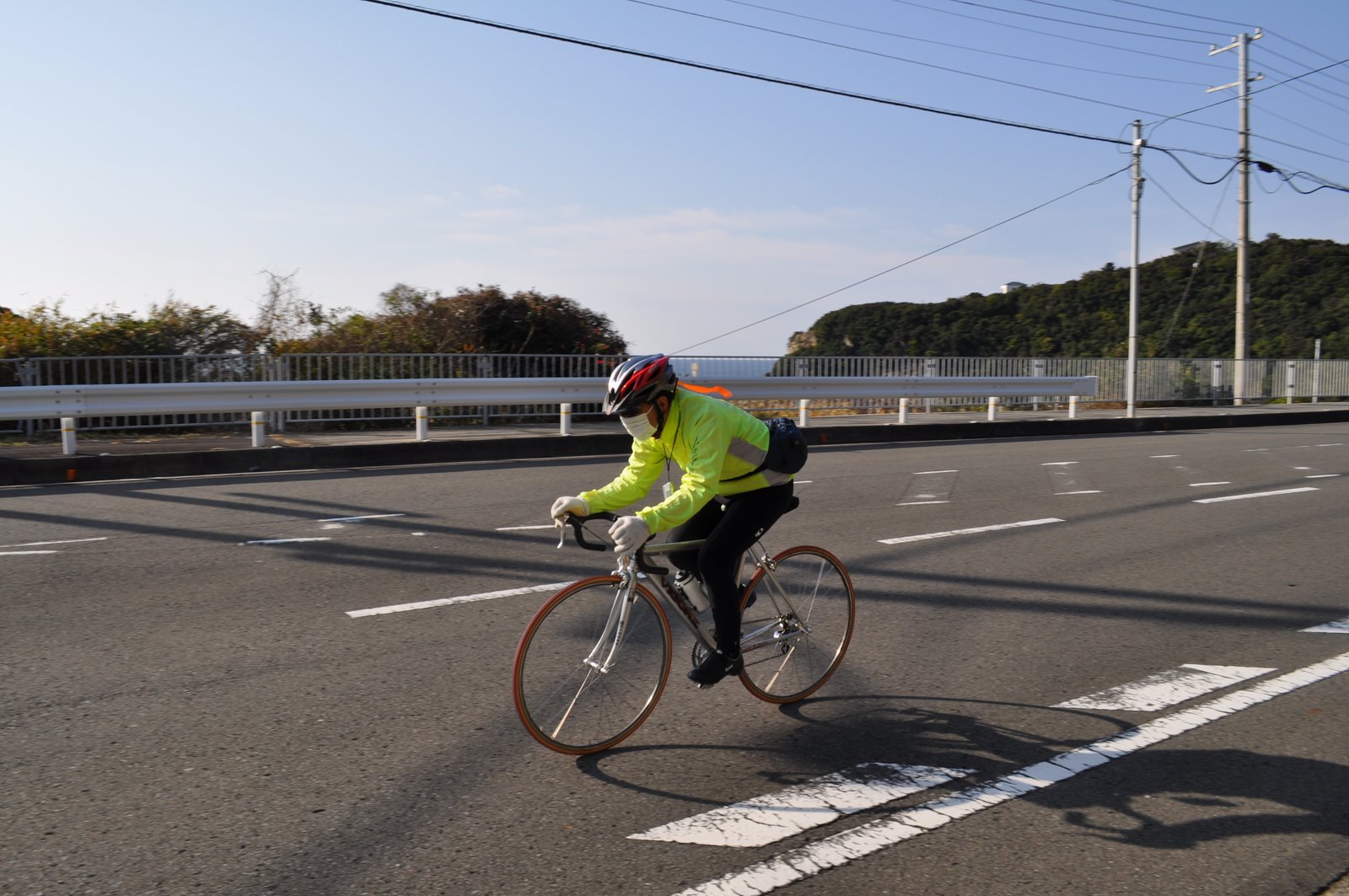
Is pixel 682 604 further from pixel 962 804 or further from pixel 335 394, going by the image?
pixel 335 394

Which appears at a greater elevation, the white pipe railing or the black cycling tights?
the white pipe railing

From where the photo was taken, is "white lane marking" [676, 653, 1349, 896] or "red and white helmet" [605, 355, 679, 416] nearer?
"white lane marking" [676, 653, 1349, 896]

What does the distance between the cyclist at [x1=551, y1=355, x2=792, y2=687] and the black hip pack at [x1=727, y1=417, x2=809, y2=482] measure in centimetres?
3

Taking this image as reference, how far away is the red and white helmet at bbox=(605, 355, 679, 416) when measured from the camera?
3844 millimetres

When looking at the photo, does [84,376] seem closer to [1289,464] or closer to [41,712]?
[41,712]

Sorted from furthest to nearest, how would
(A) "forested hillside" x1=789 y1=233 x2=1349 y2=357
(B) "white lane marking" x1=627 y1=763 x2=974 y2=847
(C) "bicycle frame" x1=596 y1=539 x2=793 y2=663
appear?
1. (A) "forested hillside" x1=789 y1=233 x2=1349 y2=357
2. (C) "bicycle frame" x1=596 y1=539 x2=793 y2=663
3. (B) "white lane marking" x1=627 y1=763 x2=974 y2=847

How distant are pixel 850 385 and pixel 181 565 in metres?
14.5

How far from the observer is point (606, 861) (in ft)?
10.2

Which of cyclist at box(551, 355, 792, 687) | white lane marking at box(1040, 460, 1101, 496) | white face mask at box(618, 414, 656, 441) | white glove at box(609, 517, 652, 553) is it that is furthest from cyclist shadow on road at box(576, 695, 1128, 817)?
white lane marking at box(1040, 460, 1101, 496)

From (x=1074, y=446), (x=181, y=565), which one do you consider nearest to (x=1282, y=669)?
(x=181, y=565)

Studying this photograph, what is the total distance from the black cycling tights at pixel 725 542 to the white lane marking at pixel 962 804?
44.6 inches

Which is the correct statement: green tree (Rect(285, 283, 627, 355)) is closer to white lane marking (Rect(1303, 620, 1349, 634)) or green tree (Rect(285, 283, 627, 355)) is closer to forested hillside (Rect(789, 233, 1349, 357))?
white lane marking (Rect(1303, 620, 1349, 634))

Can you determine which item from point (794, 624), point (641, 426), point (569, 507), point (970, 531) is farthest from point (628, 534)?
point (970, 531)

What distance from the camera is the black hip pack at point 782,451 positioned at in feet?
14.1
